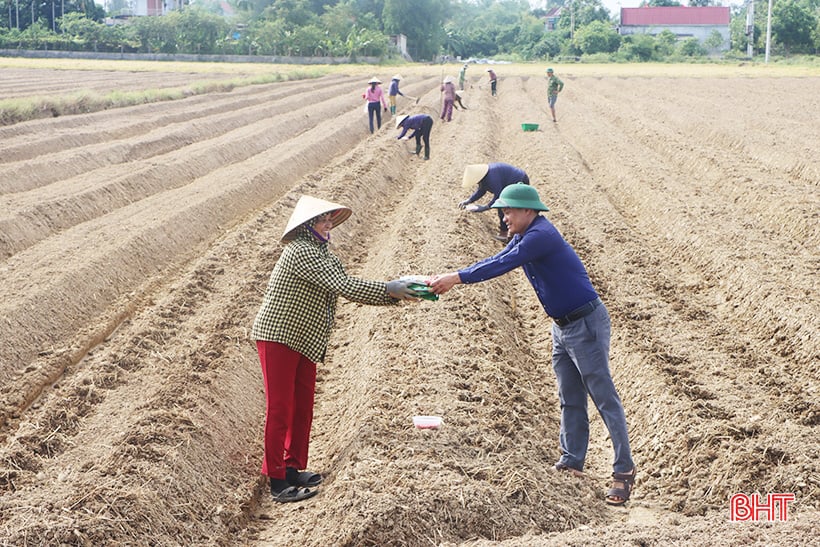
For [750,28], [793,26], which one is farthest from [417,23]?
[793,26]

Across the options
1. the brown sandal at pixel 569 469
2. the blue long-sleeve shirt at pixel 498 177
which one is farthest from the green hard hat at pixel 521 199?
the blue long-sleeve shirt at pixel 498 177

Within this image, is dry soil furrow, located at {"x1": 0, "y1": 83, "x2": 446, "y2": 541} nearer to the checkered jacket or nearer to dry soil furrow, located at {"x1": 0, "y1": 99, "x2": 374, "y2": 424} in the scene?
A: dry soil furrow, located at {"x1": 0, "y1": 99, "x2": 374, "y2": 424}

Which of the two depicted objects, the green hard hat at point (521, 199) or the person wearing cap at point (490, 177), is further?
the person wearing cap at point (490, 177)

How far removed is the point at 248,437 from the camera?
7.36 m

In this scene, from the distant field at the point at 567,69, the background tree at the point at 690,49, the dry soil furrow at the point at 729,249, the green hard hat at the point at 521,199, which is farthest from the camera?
the background tree at the point at 690,49

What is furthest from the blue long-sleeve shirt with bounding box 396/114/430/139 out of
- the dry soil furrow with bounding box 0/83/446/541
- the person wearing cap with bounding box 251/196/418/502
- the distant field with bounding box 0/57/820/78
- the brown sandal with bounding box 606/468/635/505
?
the distant field with bounding box 0/57/820/78

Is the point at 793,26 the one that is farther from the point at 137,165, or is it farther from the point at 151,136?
the point at 137,165

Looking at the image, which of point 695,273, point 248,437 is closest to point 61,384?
point 248,437

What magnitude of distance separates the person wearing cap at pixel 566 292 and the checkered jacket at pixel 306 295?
0.62 metres

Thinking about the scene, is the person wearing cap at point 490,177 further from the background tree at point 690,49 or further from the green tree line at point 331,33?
the background tree at point 690,49

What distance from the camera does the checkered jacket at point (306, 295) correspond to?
592 centimetres

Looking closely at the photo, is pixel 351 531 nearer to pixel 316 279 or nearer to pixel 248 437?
pixel 316 279

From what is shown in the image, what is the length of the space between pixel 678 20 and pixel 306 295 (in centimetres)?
11473

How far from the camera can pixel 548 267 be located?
5.99m
